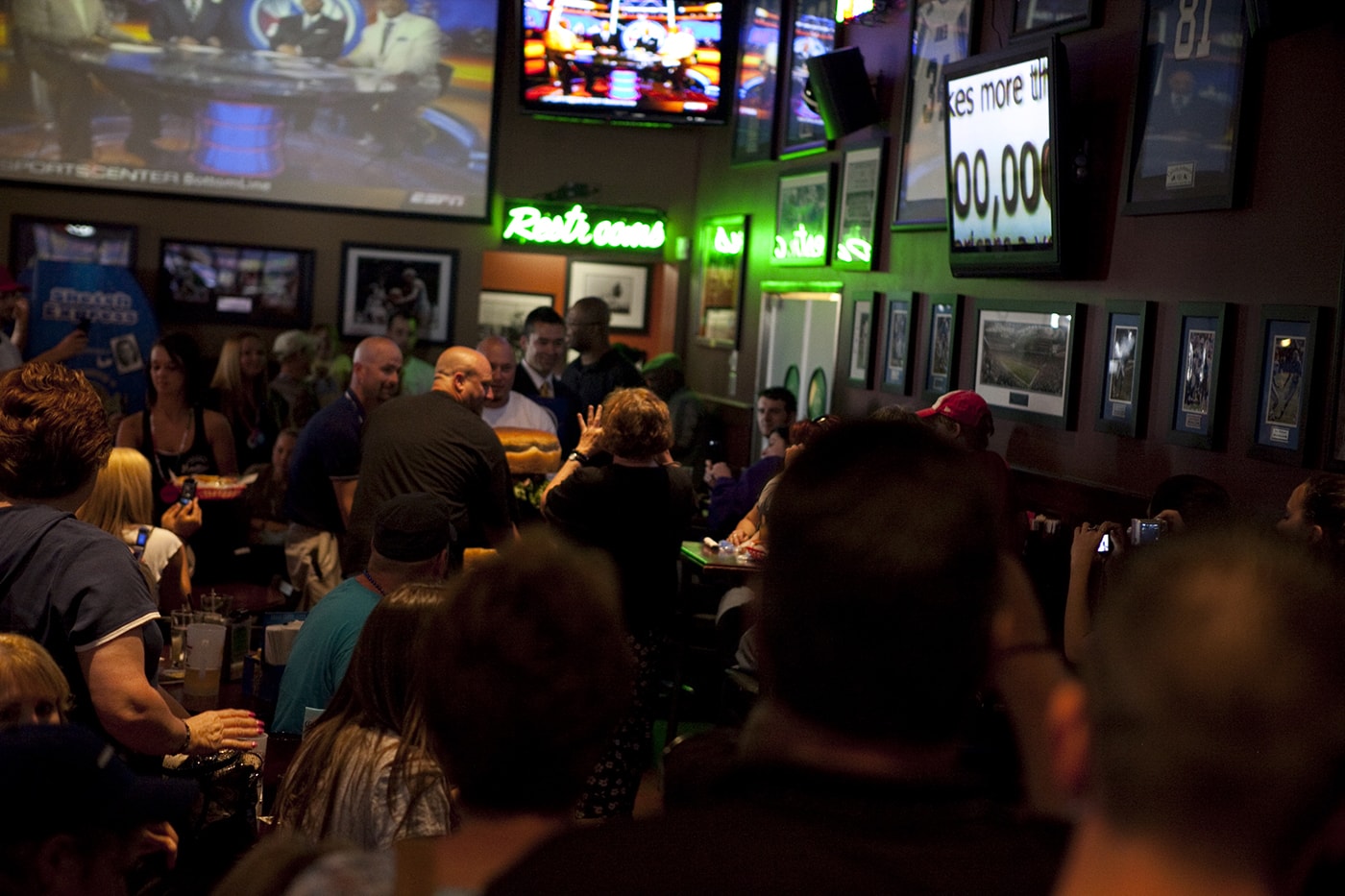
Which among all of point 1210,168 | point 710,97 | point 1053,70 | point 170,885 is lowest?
point 170,885

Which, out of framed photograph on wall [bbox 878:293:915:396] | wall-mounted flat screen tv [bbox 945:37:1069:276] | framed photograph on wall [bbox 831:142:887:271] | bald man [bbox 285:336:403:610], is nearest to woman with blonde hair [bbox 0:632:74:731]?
bald man [bbox 285:336:403:610]

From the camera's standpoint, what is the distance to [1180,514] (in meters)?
3.91

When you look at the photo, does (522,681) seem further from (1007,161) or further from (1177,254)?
(1007,161)

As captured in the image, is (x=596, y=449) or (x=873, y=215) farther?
(x=873, y=215)

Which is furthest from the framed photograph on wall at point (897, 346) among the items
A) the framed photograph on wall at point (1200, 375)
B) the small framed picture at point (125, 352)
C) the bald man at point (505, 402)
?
the small framed picture at point (125, 352)

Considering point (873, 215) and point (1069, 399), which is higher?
point (873, 215)

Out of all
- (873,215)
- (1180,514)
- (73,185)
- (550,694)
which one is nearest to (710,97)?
(873,215)

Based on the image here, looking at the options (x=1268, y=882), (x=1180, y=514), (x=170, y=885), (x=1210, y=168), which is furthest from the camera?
(x=1210, y=168)

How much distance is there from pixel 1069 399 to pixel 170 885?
372 centimetres

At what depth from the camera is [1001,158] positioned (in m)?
5.32

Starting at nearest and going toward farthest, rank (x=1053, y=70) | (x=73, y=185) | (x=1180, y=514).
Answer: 1. (x=1180, y=514)
2. (x=1053, y=70)
3. (x=73, y=185)

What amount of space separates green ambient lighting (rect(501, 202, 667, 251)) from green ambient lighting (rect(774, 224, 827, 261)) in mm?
2173

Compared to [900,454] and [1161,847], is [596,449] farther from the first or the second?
[1161,847]

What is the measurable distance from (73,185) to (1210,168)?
8037mm
